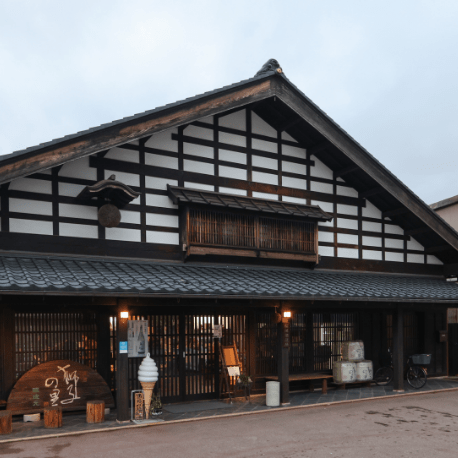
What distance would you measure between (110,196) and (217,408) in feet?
15.9

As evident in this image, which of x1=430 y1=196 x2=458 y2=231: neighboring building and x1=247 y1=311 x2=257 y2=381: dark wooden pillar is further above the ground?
x1=430 y1=196 x2=458 y2=231: neighboring building

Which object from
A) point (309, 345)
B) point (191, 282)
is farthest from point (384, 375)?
point (191, 282)

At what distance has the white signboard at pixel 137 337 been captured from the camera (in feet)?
34.1

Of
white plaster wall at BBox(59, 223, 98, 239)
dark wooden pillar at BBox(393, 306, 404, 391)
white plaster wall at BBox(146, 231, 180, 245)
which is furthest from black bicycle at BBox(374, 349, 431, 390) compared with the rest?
white plaster wall at BBox(59, 223, 98, 239)

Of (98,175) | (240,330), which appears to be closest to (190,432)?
(240,330)

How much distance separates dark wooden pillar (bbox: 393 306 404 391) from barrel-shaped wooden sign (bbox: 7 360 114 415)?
22.3 feet

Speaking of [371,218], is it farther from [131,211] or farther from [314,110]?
[131,211]

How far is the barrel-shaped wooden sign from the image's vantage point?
9273 mm

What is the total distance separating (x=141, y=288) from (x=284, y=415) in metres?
3.90

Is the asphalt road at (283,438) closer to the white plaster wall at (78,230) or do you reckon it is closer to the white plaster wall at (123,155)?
the white plaster wall at (78,230)

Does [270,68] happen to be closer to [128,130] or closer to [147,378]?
[128,130]

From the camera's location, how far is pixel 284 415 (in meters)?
9.91

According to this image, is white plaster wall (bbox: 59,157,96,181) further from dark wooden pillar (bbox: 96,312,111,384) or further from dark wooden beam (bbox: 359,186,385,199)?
dark wooden beam (bbox: 359,186,385,199)

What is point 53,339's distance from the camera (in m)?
9.88
